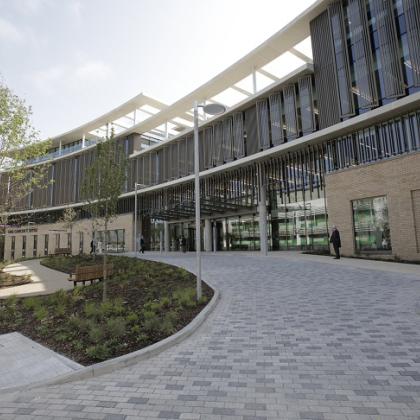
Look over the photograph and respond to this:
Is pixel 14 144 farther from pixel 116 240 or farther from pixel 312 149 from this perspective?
pixel 116 240

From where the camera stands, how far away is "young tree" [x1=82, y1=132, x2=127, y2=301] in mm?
9852

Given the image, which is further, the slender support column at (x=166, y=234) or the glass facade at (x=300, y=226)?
the slender support column at (x=166, y=234)

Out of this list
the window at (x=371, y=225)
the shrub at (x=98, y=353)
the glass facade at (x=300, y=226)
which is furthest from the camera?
the glass facade at (x=300, y=226)

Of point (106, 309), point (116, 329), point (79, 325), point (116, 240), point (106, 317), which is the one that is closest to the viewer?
point (116, 329)

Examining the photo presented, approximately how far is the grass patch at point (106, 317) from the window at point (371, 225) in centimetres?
1105

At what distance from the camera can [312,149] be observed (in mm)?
21906

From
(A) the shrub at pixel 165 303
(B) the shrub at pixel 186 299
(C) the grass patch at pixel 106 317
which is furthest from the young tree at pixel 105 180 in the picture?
(B) the shrub at pixel 186 299

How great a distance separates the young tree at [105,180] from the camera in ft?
32.3

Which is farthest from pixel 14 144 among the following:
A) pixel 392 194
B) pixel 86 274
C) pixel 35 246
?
pixel 35 246

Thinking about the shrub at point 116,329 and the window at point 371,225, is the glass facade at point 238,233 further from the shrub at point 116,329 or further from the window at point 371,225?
the shrub at point 116,329

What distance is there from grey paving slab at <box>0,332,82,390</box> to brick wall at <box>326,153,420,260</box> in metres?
16.6

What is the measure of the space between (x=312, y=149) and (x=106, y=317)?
18.3m

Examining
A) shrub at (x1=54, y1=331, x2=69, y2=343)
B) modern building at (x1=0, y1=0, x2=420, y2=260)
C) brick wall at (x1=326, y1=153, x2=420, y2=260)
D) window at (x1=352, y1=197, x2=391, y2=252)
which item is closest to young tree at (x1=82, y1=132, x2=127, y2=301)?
shrub at (x1=54, y1=331, x2=69, y2=343)

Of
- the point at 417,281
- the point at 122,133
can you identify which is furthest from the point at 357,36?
the point at 122,133
